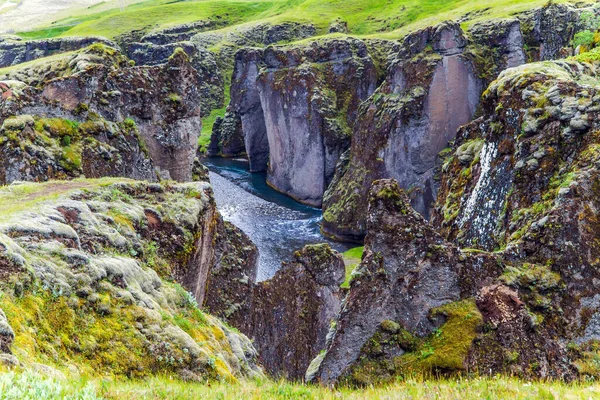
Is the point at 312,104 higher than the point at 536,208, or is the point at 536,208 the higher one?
the point at 536,208

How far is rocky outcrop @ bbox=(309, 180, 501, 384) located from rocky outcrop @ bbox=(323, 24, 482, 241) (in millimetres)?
64858

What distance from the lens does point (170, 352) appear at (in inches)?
550

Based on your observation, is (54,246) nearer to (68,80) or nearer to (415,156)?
(68,80)

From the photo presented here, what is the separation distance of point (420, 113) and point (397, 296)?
68661mm

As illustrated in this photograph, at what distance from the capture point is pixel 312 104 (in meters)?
109

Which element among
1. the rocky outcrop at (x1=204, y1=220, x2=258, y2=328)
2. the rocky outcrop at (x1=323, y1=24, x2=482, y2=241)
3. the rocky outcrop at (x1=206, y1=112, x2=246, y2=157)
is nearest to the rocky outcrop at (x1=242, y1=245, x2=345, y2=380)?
the rocky outcrop at (x1=204, y1=220, x2=258, y2=328)

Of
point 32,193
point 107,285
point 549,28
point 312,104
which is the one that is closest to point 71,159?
point 32,193

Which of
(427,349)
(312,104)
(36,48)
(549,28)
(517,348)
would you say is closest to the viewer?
(517,348)

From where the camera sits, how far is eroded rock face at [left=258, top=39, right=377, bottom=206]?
4328 inches

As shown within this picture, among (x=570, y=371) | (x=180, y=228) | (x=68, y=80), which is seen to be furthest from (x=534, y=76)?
(x=68, y=80)

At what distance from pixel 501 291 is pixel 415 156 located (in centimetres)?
6889

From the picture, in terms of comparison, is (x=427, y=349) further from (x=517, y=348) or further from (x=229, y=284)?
(x=229, y=284)

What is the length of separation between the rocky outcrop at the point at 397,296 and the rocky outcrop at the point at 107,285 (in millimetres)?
3549

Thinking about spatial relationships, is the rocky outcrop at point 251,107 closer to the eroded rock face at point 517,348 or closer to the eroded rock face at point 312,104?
the eroded rock face at point 312,104
